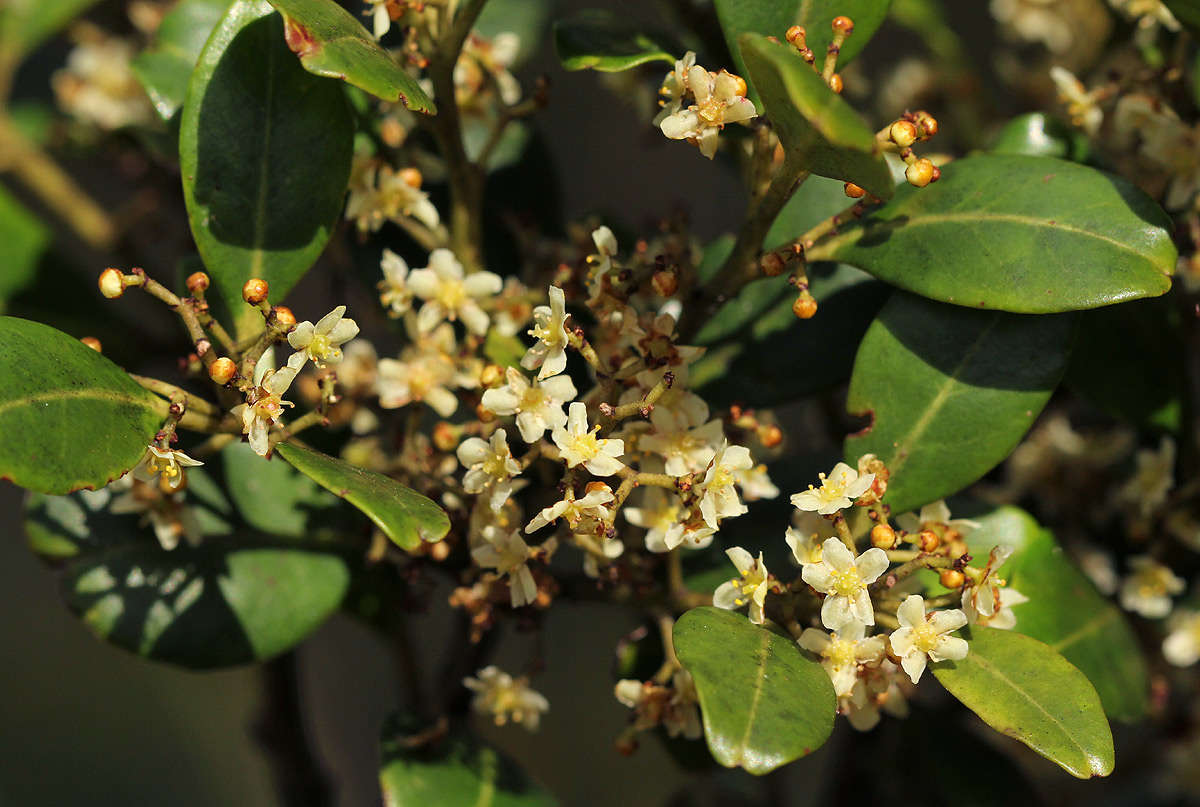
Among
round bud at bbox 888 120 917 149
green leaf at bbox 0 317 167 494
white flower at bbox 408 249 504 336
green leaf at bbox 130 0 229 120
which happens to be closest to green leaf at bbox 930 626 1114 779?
round bud at bbox 888 120 917 149

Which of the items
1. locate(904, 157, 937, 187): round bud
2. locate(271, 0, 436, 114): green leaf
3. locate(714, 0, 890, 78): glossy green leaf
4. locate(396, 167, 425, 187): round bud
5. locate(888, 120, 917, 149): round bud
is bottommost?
locate(396, 167, 425, 187): round bud

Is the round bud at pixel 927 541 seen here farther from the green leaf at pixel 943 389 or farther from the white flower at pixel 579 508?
the white flower at pixel 579 508

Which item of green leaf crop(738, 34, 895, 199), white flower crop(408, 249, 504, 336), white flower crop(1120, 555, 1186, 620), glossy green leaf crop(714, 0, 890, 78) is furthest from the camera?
white flower crop(1120, 555, 1186, 620)

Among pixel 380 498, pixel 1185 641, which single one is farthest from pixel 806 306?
pixel 1185 641

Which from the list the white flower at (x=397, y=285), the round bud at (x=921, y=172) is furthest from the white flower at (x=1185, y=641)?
the white flower at (x=397, y=285)

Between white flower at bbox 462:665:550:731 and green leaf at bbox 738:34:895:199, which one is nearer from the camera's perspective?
green leaf at bbox 738:34:895:199

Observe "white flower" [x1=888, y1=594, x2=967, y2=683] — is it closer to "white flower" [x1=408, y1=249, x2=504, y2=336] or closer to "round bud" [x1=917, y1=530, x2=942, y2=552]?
"round bud" [x1=917, y1=530, x2=942, y2=552]
